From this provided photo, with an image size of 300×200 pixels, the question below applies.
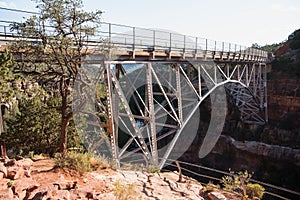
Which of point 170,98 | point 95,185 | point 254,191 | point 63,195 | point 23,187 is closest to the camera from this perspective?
point 63,195

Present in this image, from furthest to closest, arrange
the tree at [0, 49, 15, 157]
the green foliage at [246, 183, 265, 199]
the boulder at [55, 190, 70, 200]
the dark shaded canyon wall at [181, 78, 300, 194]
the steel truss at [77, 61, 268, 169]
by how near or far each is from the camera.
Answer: the dark shaded canyon wall at [181, 78, 300, 194] → the steel truss at [77, 61, 268, 169] → the green foliage at [246, 183, 265, 199] → the tree at [0, 49, 15, 157] → the boulder at [55, 190, 70, 200]

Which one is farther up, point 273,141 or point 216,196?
point 216,196

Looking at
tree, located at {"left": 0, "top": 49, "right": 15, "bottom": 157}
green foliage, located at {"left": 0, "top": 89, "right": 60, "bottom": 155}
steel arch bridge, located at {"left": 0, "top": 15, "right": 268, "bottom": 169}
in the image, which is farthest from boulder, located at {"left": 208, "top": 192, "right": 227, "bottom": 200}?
green foliage, located at {"left": 0, "top": 89, "right": 60, "bottom": 155}

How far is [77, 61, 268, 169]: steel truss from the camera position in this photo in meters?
8.50

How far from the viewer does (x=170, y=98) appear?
18484 mm

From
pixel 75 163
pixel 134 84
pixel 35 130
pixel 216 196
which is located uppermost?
pixel 134 84

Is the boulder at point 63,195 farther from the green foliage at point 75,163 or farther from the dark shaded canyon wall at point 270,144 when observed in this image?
the dark shaded canyon wall at point 270,144

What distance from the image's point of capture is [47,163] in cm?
629

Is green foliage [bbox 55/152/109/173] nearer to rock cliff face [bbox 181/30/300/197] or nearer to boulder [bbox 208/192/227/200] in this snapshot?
boulder [bbox 208/192/227/200]

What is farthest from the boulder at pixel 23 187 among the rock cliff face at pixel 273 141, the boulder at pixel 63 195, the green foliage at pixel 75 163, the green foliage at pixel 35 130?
the rock cliff face at pixel 273 141

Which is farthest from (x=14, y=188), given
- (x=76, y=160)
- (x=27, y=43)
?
(x=27, y=43)

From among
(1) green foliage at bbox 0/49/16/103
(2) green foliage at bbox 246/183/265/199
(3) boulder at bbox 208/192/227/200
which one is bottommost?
(2) green foliage at bbox 246/183/265/199

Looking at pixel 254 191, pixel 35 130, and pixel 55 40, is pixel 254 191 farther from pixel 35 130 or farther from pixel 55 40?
pixel 35 130

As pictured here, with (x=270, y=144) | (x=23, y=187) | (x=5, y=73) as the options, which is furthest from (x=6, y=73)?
(x=270, y=144)
